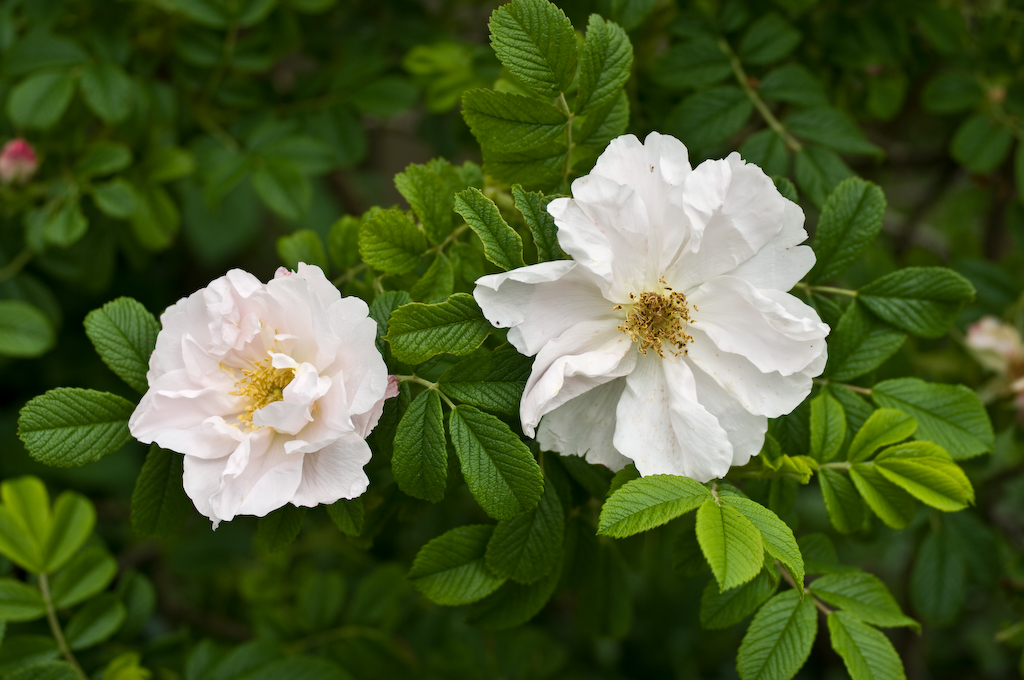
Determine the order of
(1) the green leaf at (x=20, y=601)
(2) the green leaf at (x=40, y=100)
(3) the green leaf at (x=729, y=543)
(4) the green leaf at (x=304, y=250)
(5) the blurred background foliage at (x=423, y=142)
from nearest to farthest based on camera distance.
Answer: (3) the green leaf at (x=729, y=543) < (4) the green leaf at (x=304, y=250) < (1) the green leaf at (x=20, y=601) < (5) the blurred background foliage at (x=423, y=142) < (2) the green leaf at (x=40, y=100)

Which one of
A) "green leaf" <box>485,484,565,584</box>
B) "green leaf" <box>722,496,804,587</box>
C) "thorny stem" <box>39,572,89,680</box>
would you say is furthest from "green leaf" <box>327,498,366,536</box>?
"thorny stem" <box>39,572,89,680</box>

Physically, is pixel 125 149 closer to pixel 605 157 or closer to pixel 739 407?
pixel 605 157

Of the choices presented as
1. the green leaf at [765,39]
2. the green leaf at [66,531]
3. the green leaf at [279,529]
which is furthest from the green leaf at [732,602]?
the green leaf at [66,531]

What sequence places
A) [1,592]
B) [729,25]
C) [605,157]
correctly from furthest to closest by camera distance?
[729,25] < [1,592] < [605,157]

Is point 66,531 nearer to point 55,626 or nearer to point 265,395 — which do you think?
point 55,626

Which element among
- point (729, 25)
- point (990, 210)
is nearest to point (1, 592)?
point (729, 25)

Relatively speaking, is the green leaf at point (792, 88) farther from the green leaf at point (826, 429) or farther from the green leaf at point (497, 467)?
the green leaf at point (497, 467)
